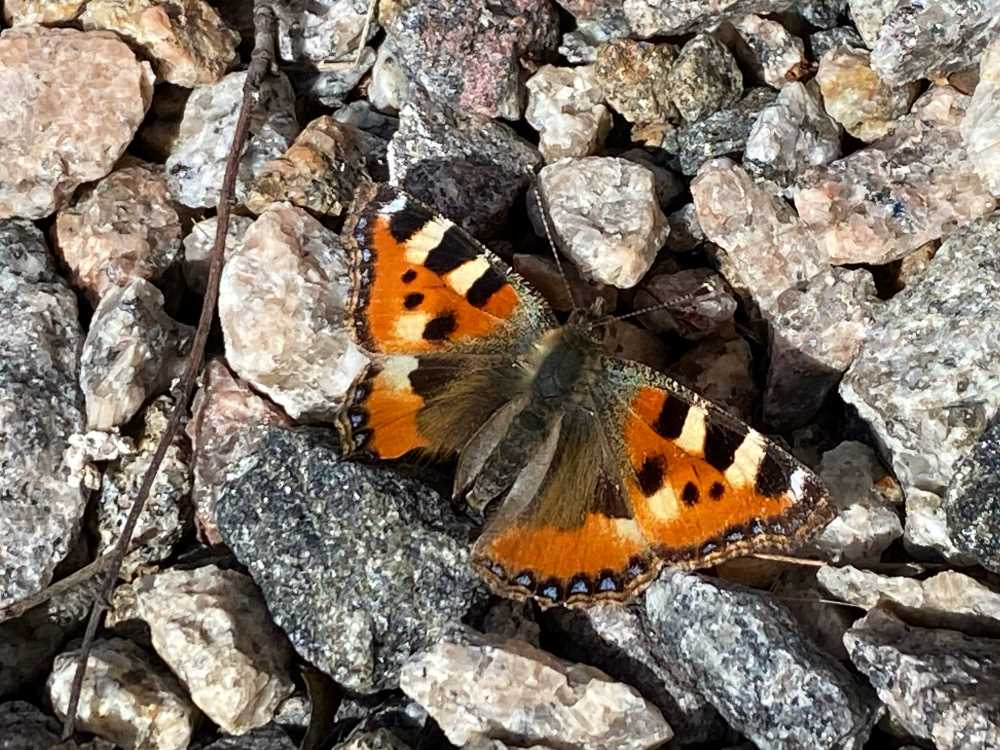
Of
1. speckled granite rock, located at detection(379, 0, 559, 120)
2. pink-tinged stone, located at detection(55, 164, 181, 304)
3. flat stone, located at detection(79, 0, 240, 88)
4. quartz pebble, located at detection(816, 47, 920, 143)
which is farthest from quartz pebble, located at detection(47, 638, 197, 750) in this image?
quartz pebble, located at detection(816, 47, 920, 143)

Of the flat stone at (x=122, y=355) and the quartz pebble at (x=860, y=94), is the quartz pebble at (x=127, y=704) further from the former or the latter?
the quartz pebble at (x=860, y=94)

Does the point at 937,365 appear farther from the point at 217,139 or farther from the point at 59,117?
the point at 59,117

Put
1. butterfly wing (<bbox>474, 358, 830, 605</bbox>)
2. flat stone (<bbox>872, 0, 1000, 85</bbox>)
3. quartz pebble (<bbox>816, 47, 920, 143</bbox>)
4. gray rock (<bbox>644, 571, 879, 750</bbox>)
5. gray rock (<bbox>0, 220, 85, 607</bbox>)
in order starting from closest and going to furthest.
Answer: gray rock (<bbox>644, 571, 879, 750</bbox>) → butterfly wing (<bbox>474, 358, 830, 605</bbox>) → gray rock (<bbox>0, 220, 85, 607</bbox>) → flat stone (<bbox>872, 0, 1000, 85</bbox>) → quartz pebble (<bbox>816, 47, 920, 143</bbox>)

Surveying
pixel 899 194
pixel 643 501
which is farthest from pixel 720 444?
pixel 899 194

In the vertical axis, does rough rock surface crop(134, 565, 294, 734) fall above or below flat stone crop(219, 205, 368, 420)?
below

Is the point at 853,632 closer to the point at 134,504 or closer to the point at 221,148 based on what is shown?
the point at 134,504

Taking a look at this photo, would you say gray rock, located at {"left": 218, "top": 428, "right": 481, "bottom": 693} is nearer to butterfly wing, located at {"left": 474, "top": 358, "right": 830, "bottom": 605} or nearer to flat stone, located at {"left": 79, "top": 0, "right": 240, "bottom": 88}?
butterfly wing, located at {"left": 474, "top": 358, "right": 830, "bottom": 605}

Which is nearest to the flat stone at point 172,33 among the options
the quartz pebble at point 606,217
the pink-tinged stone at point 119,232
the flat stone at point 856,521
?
the pink-tinged stone at point 119,232
